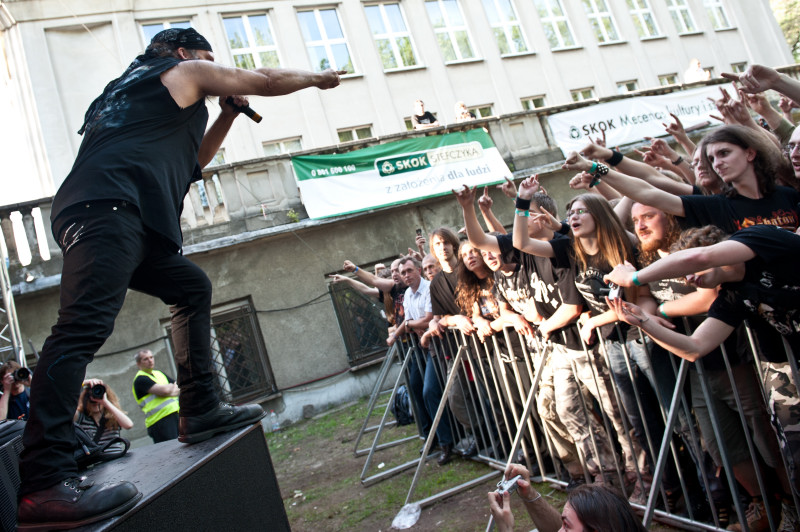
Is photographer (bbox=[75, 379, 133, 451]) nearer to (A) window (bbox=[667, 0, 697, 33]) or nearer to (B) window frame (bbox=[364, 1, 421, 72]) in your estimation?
(B) window frame (bbox=[364, 1, 421, 72])

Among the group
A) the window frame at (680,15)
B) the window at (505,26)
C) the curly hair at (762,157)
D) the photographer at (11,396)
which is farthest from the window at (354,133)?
the curly hair at (762,157)

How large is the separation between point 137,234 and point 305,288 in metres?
9.85

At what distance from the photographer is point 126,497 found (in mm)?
1857

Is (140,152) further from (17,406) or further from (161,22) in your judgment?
(161,22)

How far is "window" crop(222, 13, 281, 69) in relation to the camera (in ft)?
56.3

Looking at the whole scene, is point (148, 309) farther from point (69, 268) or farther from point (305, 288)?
point (69, 268)

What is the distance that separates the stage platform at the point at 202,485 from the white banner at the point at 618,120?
1305 cm

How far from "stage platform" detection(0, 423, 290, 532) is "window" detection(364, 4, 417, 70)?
1747cm

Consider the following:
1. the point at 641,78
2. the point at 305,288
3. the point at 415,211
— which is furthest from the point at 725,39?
the point at 305,288

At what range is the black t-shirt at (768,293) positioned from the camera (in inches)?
103

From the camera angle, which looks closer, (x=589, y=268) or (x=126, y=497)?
(x=126, y=497)

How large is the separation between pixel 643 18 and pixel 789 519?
24.0 metres

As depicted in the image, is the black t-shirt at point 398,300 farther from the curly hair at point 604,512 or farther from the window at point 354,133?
the window at point 354,133

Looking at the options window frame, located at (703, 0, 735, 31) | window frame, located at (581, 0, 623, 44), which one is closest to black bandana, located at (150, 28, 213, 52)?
window frame, located at (581, 0, 623, 44)
